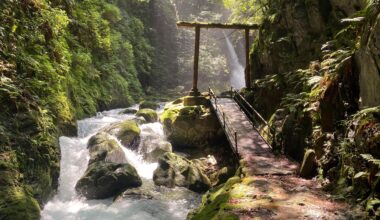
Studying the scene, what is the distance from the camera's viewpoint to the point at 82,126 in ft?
58.4

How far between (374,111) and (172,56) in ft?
123

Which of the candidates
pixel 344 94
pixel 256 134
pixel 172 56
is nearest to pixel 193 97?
pixel 256 134

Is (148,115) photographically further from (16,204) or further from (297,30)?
(16,204)

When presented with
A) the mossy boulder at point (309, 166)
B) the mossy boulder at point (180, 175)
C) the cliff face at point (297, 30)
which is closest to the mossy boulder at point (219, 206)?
the mossy boulder at point (309, 166)

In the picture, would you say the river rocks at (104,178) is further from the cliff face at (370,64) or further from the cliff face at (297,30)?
the cliff face at (370,64)

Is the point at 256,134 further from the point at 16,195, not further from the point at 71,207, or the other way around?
the point at 16,195

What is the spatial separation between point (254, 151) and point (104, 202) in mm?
5207

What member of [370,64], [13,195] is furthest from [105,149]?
[370,64]

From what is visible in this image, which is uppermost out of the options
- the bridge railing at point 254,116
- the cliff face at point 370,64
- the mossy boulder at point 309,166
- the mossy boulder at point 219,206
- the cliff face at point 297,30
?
the cliff face at point 297,30

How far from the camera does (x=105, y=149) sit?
569 inches

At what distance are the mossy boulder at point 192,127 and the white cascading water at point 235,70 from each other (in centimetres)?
3163

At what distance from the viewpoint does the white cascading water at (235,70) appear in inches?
1919

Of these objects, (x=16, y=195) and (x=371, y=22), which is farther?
(x=16, y=195)

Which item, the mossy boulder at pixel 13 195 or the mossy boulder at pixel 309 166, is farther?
the mossy boulder at pixel 309 166
